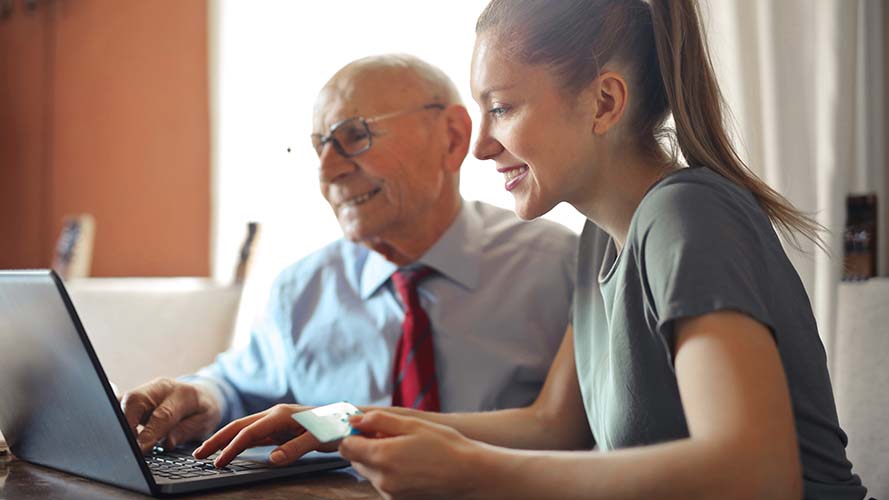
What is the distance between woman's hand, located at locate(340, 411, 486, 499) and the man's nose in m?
1.00

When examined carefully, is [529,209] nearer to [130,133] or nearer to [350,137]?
[350,137]

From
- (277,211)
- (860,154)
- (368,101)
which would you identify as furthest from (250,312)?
(860,154)

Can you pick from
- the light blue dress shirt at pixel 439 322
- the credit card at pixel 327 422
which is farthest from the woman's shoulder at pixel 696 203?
the light blue dress shirt at pixel 439 322

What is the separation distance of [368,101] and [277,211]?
1.44 meters

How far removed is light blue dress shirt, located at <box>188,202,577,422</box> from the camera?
1638 mm

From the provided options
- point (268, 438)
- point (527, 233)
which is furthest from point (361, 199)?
point (268, 438)

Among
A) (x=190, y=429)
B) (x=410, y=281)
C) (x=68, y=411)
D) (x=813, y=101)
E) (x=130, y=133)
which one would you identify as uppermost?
(x=130, y=133)

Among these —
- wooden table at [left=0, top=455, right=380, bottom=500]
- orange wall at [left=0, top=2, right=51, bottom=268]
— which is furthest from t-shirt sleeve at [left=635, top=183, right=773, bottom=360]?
orange wall at [left=0, top=2, right=51, bottom=268]

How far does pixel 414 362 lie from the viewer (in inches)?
64.4

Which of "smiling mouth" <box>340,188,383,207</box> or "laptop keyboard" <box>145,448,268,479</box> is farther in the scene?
"smiling mouth" <box>340,188,383,207</box>

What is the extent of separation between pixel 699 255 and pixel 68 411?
73cm

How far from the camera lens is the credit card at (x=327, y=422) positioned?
807 millimetres

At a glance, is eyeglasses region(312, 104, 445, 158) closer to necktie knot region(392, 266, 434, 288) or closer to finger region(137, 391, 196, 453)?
necktie knot region(392, 266, 434, 288)

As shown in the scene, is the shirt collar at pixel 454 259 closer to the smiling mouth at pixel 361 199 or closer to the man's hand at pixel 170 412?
the smiling mouth at pixel 361 199
